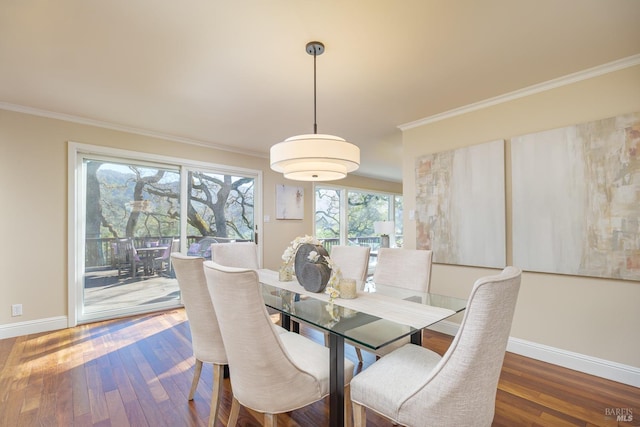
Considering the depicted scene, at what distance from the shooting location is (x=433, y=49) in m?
2.01

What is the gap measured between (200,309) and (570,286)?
112 inches

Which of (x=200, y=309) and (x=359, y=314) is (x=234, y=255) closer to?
(x=200, y=309)

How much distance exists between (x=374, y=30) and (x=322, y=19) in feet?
1.10

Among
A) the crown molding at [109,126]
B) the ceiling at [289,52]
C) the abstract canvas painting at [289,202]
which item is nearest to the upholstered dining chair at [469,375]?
the ceiling at [289,52]

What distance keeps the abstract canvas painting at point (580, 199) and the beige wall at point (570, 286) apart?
4.0 inches

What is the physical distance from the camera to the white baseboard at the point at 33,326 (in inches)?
116

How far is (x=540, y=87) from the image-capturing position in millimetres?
2557

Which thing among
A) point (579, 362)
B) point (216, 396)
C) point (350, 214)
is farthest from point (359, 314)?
point (350, 214)

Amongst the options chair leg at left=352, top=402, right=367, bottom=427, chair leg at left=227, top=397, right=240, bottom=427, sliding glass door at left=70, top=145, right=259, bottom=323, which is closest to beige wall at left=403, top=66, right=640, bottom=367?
chair leg at left=352, top=402, right=367, bottom=427

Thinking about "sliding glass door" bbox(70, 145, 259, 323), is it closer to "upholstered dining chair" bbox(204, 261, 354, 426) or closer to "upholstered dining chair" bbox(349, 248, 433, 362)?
"upholstered dining chair" bbox(349, 248, 433, 362)

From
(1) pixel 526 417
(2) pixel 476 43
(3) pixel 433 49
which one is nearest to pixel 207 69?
(3) pixel 433 49

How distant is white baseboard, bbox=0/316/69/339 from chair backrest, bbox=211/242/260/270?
1.96 metres

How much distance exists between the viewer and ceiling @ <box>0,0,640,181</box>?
1651mm

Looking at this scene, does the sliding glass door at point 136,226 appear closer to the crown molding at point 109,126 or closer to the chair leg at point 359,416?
the crown molding at point 109,126
